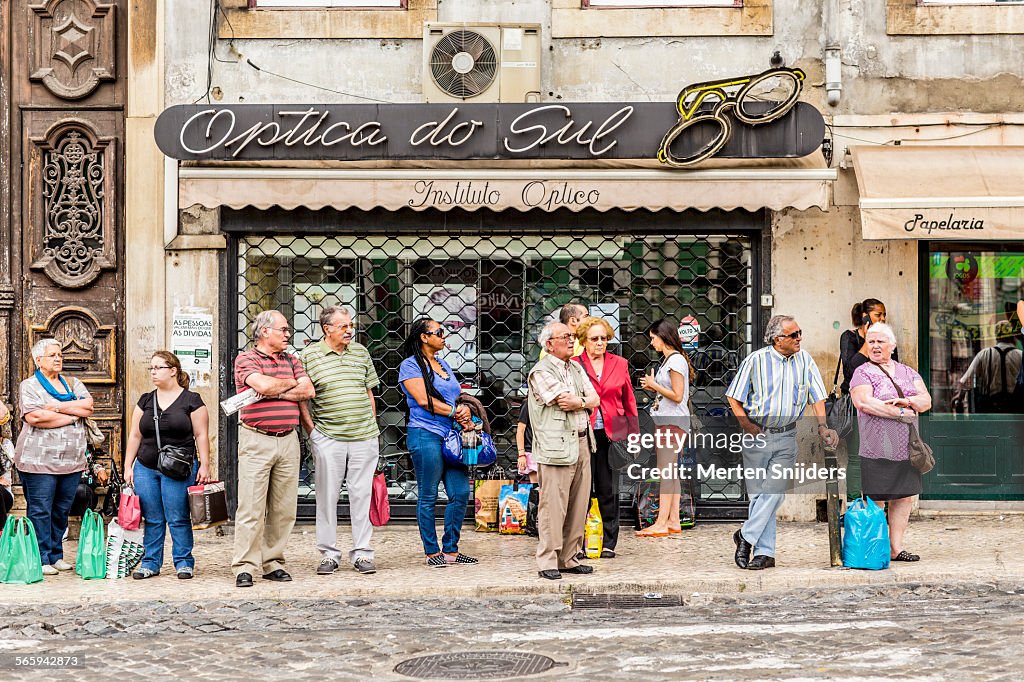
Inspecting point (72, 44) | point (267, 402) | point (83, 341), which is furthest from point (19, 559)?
point (72, 44)

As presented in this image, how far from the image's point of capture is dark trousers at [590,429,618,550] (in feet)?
35.4

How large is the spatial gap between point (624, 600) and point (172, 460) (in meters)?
3.20

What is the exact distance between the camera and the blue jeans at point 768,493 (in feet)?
33.2

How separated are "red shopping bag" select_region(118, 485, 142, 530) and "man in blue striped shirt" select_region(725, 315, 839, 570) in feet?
13.8

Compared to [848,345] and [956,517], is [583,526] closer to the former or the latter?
[848,345]

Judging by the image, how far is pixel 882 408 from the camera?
10.0 m

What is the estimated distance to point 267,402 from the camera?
9.72m

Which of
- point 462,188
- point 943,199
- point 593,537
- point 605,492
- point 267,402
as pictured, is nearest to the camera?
point 267,402

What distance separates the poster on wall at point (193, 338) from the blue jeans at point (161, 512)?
106 inches

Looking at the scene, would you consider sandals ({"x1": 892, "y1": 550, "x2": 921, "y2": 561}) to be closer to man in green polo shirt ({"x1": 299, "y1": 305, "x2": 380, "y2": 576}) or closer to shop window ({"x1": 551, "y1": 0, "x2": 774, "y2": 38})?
man in green polo shirt ({"x1": 299, "y1": 305, "x2": 380, "y2": 576})

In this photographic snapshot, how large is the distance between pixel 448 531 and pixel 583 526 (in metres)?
1.10

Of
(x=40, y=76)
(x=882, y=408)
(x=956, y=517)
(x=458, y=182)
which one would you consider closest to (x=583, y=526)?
(x=882, y=408)

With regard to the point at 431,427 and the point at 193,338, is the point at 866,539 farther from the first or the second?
the point at 193,338

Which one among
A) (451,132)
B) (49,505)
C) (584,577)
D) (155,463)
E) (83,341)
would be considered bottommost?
(584,577)
